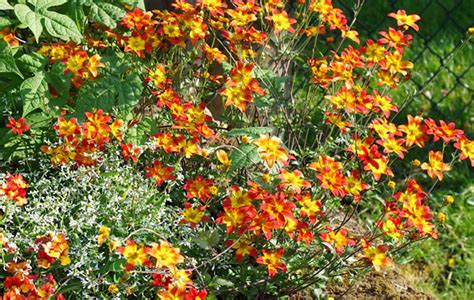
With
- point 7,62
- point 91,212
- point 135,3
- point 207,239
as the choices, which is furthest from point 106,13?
point 207,239

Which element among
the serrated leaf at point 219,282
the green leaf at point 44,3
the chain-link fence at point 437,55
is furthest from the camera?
the chain-link fence at point 437,55

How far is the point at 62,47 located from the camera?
2.77 meters

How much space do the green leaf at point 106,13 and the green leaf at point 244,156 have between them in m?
0.64

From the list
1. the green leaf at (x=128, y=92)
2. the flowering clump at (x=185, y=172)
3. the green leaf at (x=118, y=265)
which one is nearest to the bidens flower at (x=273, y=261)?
the flowering clump at (x=185, y=172)

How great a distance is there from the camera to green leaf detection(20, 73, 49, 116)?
104 inches

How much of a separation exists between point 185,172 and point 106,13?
1.84ft

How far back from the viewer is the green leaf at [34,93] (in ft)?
8.68

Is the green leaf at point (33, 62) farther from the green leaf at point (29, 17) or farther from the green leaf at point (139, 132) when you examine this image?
the green leaf at point (139, 132)

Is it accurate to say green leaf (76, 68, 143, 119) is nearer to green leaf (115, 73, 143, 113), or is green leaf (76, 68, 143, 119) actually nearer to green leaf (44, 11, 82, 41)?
green leaf (115, 73, 143, 113)

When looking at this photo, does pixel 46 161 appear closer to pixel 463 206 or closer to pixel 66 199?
pixel 66 199

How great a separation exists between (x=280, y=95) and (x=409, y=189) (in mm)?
551

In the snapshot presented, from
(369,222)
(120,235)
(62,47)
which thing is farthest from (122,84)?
(369,222)

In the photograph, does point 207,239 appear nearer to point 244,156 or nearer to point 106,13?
point 244,156

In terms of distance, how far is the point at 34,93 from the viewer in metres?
2.67
